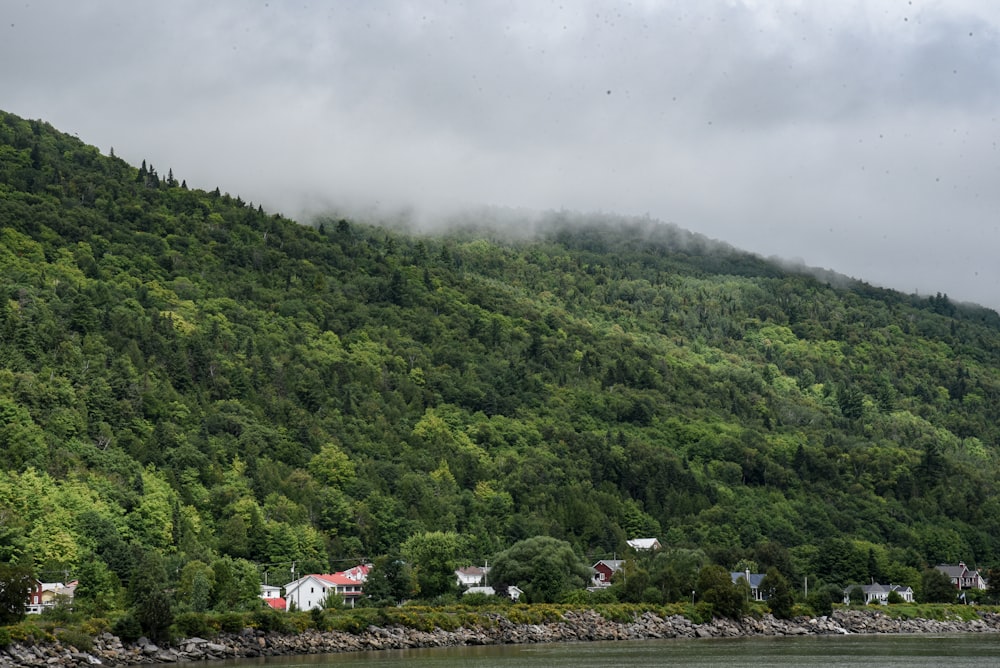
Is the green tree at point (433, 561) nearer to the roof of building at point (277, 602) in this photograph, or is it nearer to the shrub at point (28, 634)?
the roof of building at point (277, 602)

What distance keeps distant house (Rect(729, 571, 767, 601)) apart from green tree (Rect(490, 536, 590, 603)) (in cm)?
1706

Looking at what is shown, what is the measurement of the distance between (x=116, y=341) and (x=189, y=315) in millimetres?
23162

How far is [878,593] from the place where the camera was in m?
154

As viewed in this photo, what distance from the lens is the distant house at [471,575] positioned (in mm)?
139425

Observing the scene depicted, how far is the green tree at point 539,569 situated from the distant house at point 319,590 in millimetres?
12659

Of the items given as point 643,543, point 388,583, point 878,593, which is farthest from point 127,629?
point 878,593

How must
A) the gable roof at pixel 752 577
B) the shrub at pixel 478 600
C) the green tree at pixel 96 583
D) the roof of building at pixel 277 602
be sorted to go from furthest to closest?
the gable roof at pixel 752 577 → the roof of building at pixel 277 602 → the shrub at pixel 478 600 → the green tree at pixel 96 583

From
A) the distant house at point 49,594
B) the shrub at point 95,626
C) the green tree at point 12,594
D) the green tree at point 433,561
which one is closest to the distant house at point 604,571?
the green tree at point 433,561

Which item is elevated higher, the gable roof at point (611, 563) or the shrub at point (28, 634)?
the shrub at point (28, 634)

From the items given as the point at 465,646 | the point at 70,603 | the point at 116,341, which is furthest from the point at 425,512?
the point at 70,603

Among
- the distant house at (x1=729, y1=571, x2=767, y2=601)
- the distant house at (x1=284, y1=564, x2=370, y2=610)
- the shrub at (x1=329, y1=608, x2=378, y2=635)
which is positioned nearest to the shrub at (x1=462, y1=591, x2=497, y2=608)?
the distant house at (x1=284, y1=564, x2=370, y2=610)

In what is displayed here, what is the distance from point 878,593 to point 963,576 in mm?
21402

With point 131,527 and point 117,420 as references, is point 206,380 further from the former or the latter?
point 131,527

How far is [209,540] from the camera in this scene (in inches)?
5305
